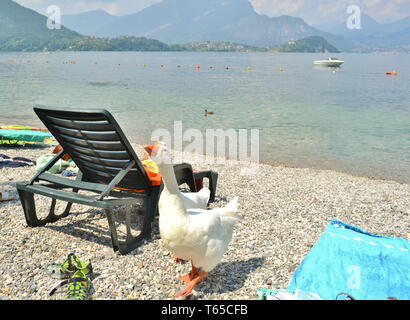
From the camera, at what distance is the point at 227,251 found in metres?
4.36

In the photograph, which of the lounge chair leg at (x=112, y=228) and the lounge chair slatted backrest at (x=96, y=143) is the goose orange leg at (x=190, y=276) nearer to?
the lounge chair leg at (x=112, y=228)

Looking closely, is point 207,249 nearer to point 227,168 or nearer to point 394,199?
point 394,199

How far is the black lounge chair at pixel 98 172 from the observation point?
3.95 m

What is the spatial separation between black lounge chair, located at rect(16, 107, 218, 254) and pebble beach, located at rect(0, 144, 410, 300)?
1.06 ft

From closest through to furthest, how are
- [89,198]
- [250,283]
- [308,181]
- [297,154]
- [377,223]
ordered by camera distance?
[250,283] < [89,198] < [377,223] < [308,181] < [297,154]

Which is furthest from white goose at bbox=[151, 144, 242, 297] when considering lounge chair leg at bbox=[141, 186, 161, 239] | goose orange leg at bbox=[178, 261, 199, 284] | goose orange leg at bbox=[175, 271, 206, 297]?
lounge chair leg at bbox=[141, 186, 161, 239]

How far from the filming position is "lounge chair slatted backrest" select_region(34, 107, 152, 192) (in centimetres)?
392

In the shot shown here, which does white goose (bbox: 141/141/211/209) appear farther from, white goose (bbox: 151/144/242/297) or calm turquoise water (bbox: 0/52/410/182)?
calm turquoise water (bbox: 0/52/410/182)

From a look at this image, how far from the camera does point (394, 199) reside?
23.3 feet

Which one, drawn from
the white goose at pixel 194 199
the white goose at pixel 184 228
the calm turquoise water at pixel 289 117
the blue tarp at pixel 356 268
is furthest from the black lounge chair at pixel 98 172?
the calm turquoise water at pixel 289 117

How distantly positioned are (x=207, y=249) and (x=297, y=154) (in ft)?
33.6

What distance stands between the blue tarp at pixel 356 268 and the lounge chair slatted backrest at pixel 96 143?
2225 millimetres

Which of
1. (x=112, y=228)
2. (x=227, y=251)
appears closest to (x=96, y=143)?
(x=112, y=228)
